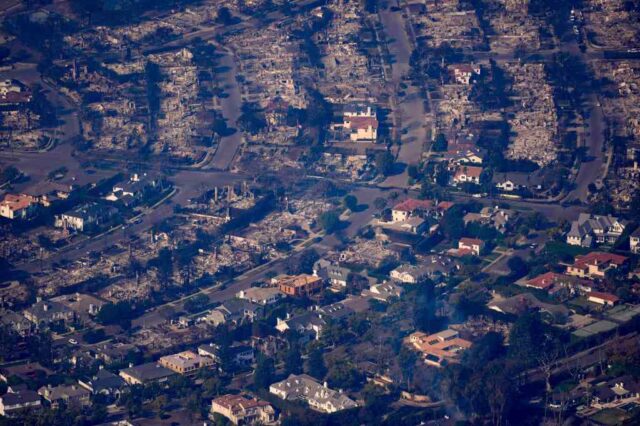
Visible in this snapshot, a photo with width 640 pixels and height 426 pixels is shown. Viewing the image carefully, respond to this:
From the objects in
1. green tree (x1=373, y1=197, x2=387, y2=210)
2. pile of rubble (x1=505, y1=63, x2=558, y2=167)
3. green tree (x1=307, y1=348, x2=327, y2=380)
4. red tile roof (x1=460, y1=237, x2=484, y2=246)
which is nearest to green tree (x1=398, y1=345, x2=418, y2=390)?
green tree (x1=307, y1=348, x2=327, y2=380)

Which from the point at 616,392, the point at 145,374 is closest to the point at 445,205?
the point at 616,392

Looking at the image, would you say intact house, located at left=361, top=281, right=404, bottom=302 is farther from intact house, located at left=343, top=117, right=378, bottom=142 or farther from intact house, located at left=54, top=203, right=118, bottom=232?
intact house, located at left=343, top=117, right=378, bottom=142

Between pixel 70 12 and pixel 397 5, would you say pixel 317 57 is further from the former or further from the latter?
pixel 70 12

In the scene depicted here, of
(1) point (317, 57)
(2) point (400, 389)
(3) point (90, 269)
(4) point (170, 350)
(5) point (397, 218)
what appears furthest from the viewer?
(1) point (317, 57)

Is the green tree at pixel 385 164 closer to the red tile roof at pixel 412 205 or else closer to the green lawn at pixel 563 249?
the red tile roof at pixel 412 205

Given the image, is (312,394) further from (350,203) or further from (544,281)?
(350,203)

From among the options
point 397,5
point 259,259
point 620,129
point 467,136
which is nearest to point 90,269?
point 259,259

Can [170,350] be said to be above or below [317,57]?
below
